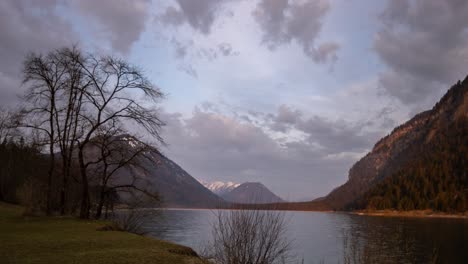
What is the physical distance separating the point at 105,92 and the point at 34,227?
10.8 metres

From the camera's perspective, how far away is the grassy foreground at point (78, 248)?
1237 centimetres

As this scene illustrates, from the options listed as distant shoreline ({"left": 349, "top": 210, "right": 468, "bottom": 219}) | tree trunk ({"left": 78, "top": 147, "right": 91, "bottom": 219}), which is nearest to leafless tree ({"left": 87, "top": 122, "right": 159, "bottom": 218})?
tree trunk ({"left": 78, "top": 147, "right": 91, "bottom": 219})

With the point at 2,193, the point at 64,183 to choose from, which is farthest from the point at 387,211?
the point at 64,183

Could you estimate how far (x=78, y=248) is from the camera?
14.4 meters

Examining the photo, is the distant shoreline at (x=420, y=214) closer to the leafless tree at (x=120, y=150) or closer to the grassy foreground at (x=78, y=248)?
the leafless tree at (x=120, y=150)

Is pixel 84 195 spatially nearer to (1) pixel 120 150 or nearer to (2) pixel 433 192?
(1) pixel 120 150

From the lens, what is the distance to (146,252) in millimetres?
14172

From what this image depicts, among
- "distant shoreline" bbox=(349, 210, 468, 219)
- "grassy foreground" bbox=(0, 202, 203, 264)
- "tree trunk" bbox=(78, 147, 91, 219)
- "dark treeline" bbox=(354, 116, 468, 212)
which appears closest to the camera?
"grassy foreground" bbox=(0, 202, 203, 264)

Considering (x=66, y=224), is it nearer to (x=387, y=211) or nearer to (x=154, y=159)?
(x=154, y=159)

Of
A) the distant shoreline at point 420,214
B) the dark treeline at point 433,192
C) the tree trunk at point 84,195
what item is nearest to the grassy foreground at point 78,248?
the tree trunk at point 84,195

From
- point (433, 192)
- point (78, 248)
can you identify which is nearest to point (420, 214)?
point (433, 192)

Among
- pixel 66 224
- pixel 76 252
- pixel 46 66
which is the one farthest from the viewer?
pixel 46 66

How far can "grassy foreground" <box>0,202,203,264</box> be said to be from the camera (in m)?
12.4

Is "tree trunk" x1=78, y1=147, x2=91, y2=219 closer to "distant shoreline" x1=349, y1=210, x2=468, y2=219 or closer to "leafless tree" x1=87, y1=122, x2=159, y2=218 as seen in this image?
"leafless tree" x1=87, y1=122, x2=159, y2=218
